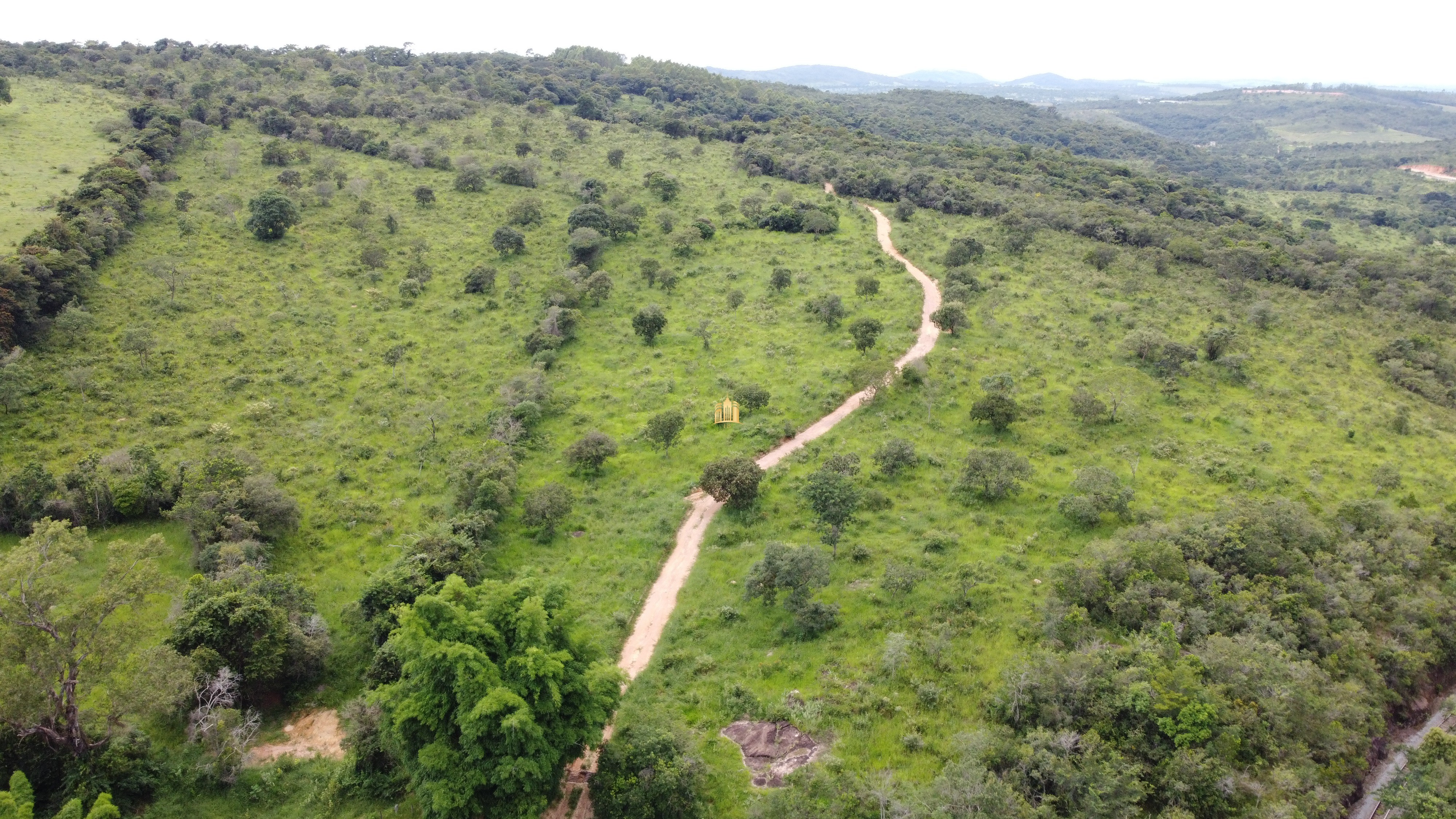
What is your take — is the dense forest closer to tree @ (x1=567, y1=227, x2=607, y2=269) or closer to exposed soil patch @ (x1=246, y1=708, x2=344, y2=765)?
Result: exposed soil patch @ (x1=246, y1=708, x2=344, y2=765)

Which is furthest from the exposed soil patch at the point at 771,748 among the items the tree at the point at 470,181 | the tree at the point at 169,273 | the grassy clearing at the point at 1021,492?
the tree at the point at 470,181

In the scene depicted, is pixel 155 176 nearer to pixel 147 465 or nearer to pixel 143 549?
pixel 147 465

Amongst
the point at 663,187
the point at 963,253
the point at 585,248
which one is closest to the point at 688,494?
the point at 585,248

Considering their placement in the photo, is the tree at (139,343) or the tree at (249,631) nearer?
the tree at (249,631)

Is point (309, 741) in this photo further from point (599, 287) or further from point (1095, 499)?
point (599, 287)

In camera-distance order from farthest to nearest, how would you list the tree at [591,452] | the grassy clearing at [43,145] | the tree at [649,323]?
the grassy clearing at [43,145], the tree at [649,323], the tree at [591,452]

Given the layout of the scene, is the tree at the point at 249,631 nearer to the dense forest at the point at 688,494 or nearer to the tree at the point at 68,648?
the dense forest at the point at 688,494


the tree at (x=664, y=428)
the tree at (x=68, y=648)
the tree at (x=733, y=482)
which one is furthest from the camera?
the tree at (x=664, y=428)

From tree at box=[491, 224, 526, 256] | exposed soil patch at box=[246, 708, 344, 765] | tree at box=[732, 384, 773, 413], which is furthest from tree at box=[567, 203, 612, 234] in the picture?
exposed soil patch at box=[246, 708, 344, 765]
